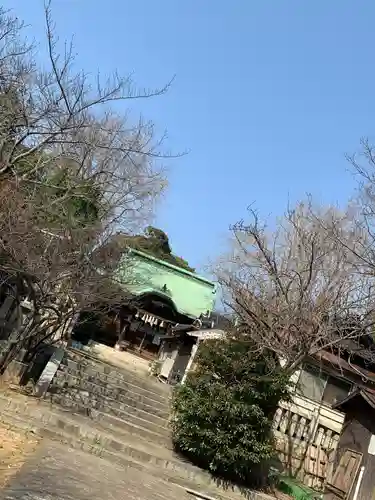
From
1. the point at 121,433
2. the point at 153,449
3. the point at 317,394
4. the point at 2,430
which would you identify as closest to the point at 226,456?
the point at 153,449

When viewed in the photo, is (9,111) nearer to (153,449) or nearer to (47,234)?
(47,234)

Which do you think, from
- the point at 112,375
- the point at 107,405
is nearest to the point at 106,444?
the point at 107,405

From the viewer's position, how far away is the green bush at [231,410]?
1118cm

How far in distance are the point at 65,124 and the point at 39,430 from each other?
645 centimetres

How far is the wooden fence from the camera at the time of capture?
14.1m

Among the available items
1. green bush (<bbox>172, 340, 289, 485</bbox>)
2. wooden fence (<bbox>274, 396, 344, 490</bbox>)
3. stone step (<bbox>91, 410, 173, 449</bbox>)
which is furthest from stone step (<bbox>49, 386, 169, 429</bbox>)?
wooden fence (<bbox>274, 396, 344, 490</bbox>)

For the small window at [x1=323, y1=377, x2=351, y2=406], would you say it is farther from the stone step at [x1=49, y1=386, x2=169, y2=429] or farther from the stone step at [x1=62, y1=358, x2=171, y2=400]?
the stone step at [x1=49, y1=386, x2=169, y2=429]

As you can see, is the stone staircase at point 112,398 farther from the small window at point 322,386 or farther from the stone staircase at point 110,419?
the small window at point 322,386

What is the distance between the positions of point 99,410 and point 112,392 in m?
1.71

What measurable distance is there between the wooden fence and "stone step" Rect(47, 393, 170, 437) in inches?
147

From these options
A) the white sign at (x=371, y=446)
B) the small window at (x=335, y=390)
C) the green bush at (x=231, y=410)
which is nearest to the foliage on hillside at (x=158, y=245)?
the small window at (x=335, y=390)

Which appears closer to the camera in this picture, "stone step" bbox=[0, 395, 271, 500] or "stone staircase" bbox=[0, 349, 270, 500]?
"stone step" bbox=[0, 395, 271, 500]

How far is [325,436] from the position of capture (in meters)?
14.8

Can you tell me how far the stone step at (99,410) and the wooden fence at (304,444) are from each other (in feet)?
12.3
